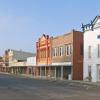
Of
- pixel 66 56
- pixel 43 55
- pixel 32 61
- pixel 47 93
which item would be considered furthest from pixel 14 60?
pixel 47 93

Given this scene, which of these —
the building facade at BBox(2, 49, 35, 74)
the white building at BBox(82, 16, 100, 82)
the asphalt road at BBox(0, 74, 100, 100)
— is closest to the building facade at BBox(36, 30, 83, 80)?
the white building at BBox(82, 16, 100, 82)

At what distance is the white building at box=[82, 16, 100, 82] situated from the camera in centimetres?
5072

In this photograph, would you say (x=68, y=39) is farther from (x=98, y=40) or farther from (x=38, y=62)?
(x=38, y=62)

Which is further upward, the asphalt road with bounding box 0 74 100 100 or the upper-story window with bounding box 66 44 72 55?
the upper-story window with bounding box 66 44 72 55

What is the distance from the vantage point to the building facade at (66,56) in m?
58.7

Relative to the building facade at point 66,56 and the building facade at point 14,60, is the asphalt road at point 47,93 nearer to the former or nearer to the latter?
the building facade at point 66,56

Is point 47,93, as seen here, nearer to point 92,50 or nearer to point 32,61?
point 92,50

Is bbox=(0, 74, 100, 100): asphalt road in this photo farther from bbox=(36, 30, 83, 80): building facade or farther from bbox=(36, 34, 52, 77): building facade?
bbox=(36, 34, 52, 77): building facade

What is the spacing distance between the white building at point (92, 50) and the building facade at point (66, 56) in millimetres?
4870

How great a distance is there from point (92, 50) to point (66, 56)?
9956 mm

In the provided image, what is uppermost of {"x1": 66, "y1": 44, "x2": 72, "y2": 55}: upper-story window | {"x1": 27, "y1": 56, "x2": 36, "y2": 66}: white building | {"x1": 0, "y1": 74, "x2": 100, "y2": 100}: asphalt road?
{"x1": 66, "y1": 44, "x2": 72, "y2": 55}: upper-story window

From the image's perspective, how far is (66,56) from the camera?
2414 inches

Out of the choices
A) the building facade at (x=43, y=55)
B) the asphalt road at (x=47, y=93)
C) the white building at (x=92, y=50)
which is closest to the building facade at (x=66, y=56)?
the building facade at (x=43, y=55)

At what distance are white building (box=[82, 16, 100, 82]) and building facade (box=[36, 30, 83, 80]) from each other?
4870 millimetres
